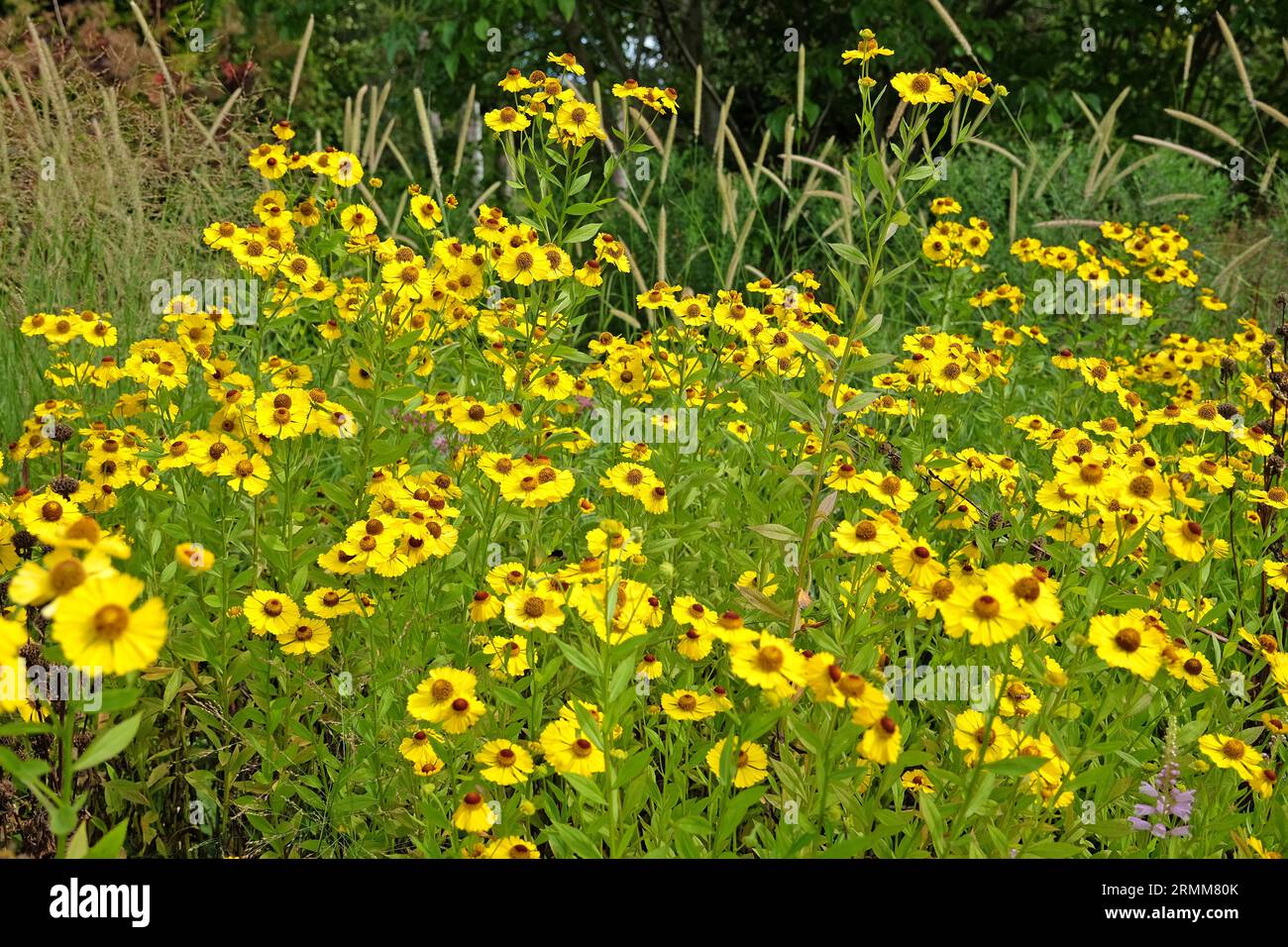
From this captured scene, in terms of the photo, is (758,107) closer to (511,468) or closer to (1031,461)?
(1031,461)

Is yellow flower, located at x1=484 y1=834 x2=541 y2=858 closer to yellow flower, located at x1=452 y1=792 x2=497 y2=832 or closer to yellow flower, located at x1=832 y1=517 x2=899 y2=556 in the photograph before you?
yellow flower, located at x1=452 y1=792 x2=497 y2=832

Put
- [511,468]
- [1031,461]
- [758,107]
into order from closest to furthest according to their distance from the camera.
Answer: [511,468], [1031,461], [758,107]

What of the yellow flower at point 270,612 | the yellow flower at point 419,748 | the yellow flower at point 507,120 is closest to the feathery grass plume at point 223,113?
the yellow flower at point 507,120

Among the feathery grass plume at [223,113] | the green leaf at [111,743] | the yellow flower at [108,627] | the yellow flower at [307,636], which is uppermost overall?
the feathery grass plume at [223,113]

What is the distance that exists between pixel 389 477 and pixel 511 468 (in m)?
0.39

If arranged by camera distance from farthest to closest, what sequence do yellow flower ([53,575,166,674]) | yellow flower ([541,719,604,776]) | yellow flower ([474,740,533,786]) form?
1. yellow flower ([474,740,533,786])
2. yellow flower ([541,719,604,776])
3. yellow flower ([53,575,166,674])

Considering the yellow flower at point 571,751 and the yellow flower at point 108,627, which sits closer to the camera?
the yellow flower at point 108,627

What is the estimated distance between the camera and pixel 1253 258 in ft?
21.5

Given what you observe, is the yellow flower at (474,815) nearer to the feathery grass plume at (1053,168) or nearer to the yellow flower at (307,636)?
the yellow flower at (307,636)

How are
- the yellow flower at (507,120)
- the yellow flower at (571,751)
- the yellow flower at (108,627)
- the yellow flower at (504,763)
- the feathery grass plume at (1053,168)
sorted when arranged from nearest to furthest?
1. the yellow flower at (108,627)
2. the yellow flower at (571,751)
3. the yellow flower at (504,763)
4. the yellow flower at (507,120)
5. the feathery grass plume at (1053,168)

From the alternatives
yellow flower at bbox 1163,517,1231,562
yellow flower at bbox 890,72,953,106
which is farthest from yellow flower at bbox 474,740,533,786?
yellow flower at bbox 890,72,953,106

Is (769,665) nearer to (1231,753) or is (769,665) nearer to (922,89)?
(1231,753)

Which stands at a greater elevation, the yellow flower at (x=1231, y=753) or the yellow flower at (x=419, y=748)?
the yellow flower at (x=1231, y=753)
